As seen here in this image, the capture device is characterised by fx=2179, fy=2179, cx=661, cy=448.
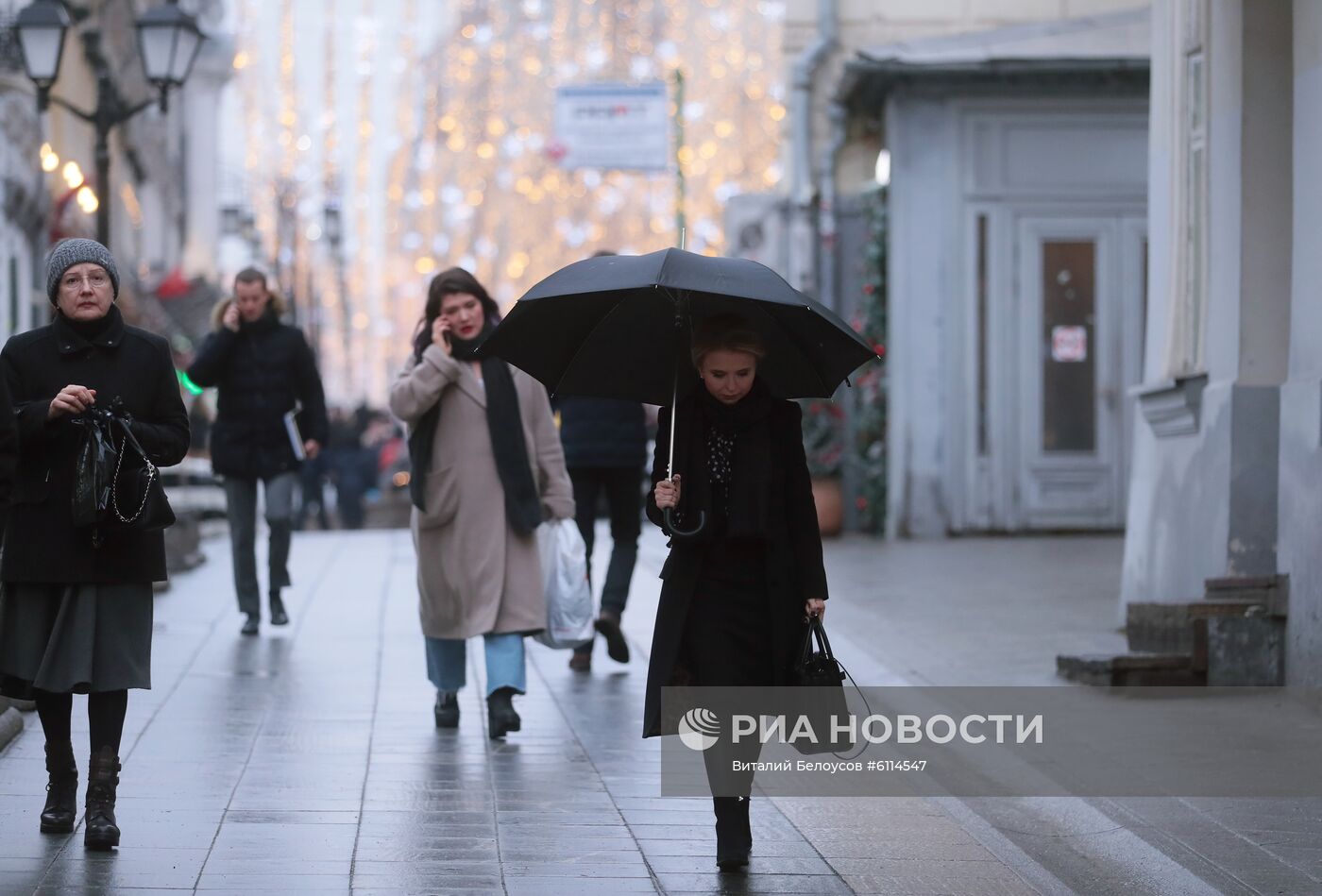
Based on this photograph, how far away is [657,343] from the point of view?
649cm

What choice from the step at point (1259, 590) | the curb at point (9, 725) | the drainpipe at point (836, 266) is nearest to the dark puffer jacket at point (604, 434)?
the step at point (1259, 590)

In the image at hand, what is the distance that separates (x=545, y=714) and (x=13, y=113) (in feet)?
55.4

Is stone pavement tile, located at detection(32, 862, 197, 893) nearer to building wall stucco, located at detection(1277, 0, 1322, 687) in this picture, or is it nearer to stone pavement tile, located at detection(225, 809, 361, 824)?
stone pavement tile, located at detection(225, 809, 361, 824)

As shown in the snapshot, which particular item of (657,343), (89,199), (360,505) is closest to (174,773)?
(657,343)

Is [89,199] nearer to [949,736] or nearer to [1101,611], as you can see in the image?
[1101,611]

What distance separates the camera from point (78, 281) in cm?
648

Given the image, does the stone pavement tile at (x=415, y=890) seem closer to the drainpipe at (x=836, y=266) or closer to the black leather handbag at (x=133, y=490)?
the black leather handbag at (x=133, y=490)

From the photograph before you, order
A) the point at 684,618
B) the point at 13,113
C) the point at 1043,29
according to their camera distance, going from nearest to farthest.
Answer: the point at 684,618 → the point at 1043,29 → the point at 13,113

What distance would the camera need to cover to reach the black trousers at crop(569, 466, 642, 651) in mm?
10953

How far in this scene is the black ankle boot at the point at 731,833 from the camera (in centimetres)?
608

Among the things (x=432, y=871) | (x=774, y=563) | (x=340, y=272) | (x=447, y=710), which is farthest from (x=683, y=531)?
(x=340, y=272)

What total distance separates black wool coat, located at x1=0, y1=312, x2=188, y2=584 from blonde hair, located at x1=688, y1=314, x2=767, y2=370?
1.64 metres

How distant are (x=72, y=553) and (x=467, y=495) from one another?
2575 mm

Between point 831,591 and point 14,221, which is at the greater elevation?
point 14,221
